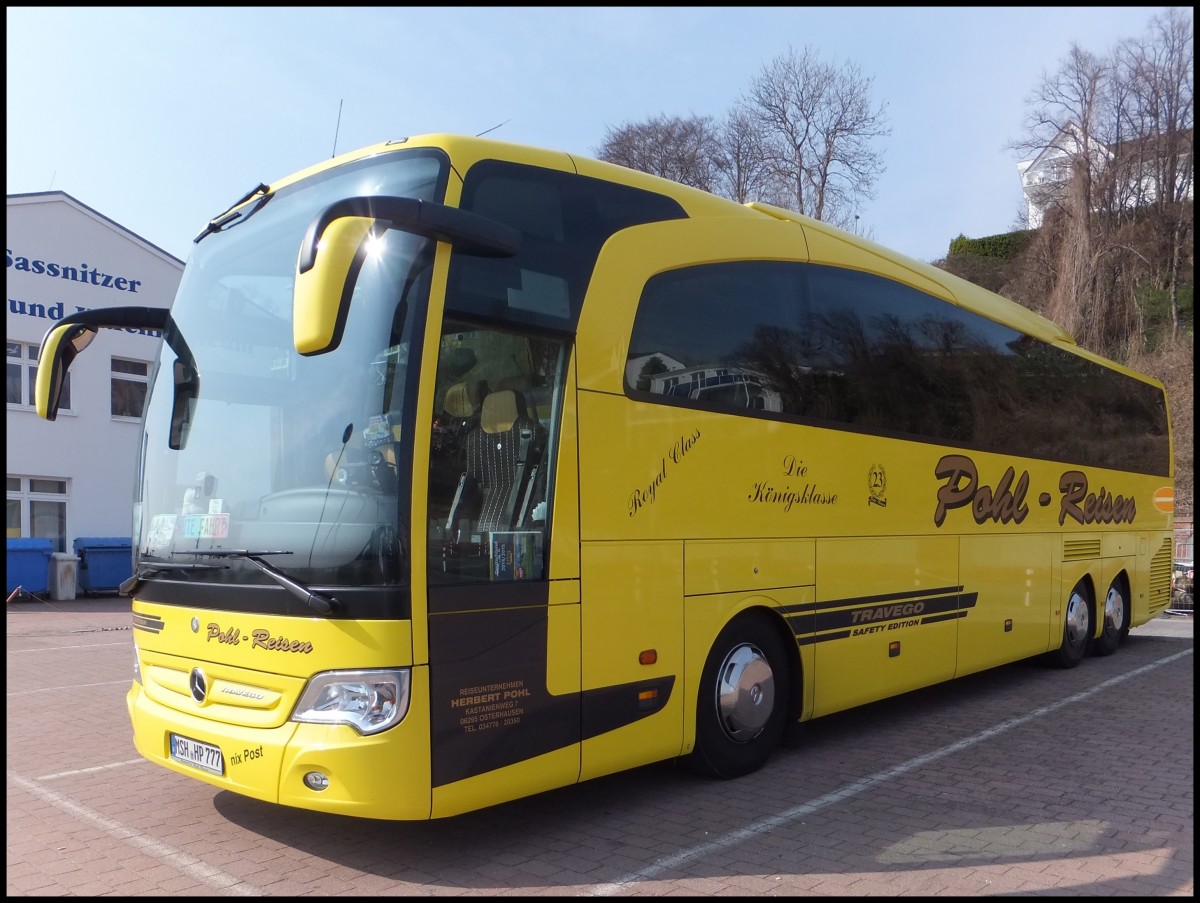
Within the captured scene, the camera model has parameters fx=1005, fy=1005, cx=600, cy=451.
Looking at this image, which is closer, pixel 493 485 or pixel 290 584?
pixel 290 584

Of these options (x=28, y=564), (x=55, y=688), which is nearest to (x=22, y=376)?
(x=28, y=564)

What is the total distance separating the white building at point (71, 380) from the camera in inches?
846

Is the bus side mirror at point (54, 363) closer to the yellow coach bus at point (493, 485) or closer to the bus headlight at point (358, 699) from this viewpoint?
the yellow coach bus at point (493, 485)

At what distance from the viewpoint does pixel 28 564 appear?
20.2 m

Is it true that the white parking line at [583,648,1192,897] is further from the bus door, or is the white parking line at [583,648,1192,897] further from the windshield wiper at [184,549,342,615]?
the windshield wiper at [184,549,342,615]

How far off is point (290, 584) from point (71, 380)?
67.3 feet

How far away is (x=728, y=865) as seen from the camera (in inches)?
197

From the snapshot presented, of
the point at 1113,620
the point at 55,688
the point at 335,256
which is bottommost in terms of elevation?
the point at 55,688

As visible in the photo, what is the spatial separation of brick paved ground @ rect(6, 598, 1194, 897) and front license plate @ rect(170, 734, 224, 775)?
460 millimetres

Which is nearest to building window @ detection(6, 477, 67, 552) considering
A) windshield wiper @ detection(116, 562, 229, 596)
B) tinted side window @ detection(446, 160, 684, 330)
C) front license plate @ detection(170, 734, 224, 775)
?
windshield wiper @ detection(116, 562, 229, 596)

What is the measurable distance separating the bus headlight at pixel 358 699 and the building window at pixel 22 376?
19.5m

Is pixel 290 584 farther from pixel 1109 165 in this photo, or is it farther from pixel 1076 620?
pixel 1109 165

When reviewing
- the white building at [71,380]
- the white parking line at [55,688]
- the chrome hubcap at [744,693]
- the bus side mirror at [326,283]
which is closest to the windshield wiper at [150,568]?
the bus side mirror at [326,283]

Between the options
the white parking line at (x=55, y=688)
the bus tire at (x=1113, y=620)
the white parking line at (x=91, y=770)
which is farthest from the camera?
the bus tire at (x=1113, y=620)
